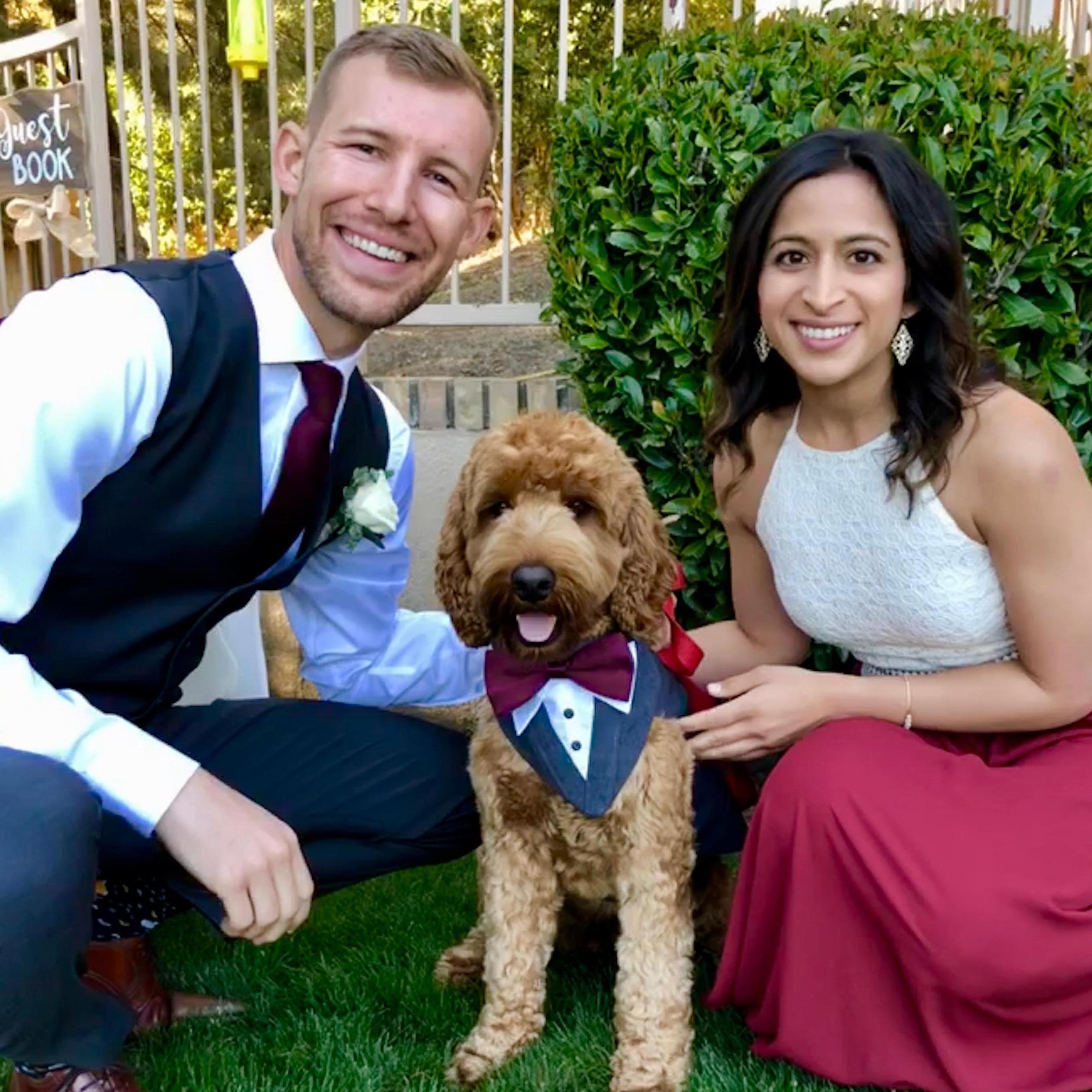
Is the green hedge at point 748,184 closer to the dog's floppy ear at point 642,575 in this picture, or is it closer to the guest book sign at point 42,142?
the dog's floppy ear at point 642,575

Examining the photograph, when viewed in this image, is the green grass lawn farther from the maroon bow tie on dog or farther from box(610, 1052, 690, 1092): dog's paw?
the maroon bow tie on dog

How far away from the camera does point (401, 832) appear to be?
9.30 feet

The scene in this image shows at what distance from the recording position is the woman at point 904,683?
2.36 metres

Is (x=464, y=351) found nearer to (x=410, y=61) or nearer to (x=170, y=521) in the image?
(x=410, y=61)

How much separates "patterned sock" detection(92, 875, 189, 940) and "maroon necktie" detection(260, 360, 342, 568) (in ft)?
2.58

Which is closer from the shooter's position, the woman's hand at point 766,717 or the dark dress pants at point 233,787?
the dark dress pants at point 233,787

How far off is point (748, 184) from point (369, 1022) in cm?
238

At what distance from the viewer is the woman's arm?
253cm

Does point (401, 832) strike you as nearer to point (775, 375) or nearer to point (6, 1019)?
point (6, 1019)

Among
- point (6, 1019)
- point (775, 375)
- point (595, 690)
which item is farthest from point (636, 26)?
point (6, 1019)

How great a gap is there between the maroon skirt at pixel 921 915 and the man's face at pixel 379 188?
1.32 metres

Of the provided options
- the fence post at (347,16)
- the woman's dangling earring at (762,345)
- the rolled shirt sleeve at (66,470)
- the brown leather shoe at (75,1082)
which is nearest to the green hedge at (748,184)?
the woman's dangling earring at (762,345)

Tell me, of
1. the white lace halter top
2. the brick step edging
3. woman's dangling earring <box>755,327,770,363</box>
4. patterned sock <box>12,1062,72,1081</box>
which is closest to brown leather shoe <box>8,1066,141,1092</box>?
patterned sock <box>12,1062,72,1081</box>

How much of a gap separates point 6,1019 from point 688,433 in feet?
7.85
